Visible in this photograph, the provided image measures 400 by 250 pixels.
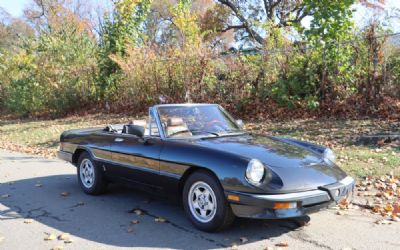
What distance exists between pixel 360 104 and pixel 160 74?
825 cm

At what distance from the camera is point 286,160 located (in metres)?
4.81

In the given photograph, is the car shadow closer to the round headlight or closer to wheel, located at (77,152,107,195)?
wheel, located at (77,152,107,195)

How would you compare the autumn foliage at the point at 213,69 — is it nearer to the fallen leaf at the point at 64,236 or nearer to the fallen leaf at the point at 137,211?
the fallen leaf at the point at 137,211

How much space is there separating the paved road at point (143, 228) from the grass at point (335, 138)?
2349 mm

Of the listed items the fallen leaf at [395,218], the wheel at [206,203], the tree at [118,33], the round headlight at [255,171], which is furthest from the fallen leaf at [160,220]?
the tree at [118,33]

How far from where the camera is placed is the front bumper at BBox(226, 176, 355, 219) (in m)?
4.31

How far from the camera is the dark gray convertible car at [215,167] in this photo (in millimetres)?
4407

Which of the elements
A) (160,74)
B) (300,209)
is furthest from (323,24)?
(300,209)

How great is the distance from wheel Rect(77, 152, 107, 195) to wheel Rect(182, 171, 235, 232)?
6.57ft

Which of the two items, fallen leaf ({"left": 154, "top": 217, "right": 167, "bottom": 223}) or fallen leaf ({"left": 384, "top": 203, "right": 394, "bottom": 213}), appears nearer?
fallen leaf ({"left": 154, "top": 217, "right": 167, "bottom": 223})

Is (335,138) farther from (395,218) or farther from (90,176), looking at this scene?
(90,176)

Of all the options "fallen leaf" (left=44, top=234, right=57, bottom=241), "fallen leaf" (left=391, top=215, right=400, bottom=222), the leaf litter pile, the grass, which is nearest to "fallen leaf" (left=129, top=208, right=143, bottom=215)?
"fallen leaf" (left=44, top=234, right=57, bottom=241)

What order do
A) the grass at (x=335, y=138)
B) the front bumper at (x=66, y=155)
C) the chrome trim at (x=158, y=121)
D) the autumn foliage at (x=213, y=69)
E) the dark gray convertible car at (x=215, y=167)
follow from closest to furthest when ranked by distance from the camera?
the dark gray convertible car at (x=215, y=167), the chrome trim at (x=158, y=121), the front bumper at (x=66, y=155), the grass at (x=335, y=138), the autumn foliage at (x=213, y=69)

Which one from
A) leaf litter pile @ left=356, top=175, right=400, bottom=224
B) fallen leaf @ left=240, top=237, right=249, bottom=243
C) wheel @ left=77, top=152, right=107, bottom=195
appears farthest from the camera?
wheel @ left=77, top=152, right=107, bottom=195
